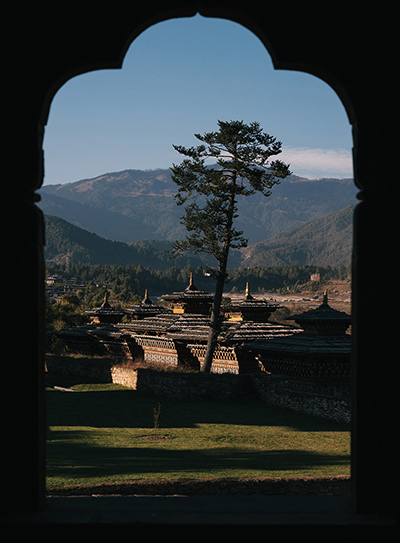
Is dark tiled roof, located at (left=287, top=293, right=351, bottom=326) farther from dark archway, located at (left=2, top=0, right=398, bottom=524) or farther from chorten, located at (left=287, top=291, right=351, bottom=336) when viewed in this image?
dark archway, located at (left=2, top=0, right=398, bottom=524)

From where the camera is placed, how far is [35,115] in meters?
3.17

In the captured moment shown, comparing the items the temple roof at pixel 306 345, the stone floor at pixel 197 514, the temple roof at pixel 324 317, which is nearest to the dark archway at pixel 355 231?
the stone floor at pixel 197 514

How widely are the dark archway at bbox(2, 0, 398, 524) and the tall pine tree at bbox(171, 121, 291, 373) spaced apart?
1934 cm

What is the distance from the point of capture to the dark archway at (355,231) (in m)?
3.09

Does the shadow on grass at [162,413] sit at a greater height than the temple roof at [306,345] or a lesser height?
lesser

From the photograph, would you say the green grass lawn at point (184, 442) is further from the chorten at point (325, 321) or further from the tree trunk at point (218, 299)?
the chorten at point (325, 321)

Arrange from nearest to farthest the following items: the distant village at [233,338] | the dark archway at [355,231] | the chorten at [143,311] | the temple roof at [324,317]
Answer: the dark archway at [355,231]
the distant village at [233,338]
the temple roof at [324,317]
the chorten at [143,311]

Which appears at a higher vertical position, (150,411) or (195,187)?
(195,187)

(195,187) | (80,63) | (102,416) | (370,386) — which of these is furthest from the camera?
(195,187)

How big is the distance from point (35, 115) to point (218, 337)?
21.0m

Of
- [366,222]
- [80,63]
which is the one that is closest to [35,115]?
[80,63]

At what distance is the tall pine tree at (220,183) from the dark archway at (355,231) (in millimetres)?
19338

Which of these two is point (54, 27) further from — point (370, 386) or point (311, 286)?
point (311, 286)

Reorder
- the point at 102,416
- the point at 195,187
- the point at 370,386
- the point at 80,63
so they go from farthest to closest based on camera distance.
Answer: the point at 195,187 → the point at 102,416 → the point at 80,63 → the point at 370,386
